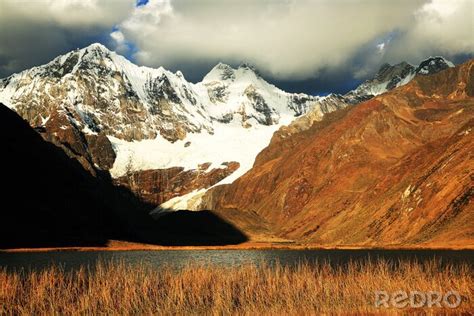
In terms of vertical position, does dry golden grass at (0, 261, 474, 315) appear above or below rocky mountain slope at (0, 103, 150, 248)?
below

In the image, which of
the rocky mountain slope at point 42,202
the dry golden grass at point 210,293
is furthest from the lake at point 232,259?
the rocky mountain slope at point 42,202

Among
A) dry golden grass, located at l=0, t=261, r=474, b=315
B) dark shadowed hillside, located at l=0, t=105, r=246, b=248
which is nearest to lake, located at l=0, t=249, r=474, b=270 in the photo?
dry golden grass, located at l=0, t=261, r=474, b=315

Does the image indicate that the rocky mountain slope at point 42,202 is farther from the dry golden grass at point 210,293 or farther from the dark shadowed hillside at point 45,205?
the dry golden grass at point 210,293

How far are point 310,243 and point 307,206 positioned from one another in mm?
36476

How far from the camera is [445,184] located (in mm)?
126062

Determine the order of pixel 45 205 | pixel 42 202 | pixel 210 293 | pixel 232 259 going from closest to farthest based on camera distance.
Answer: pixel 210 293 < pixel 232 259 < pixel 45 205 < pixel 42 202

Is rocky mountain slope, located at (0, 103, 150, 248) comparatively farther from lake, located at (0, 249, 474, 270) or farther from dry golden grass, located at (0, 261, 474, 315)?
dry golden grass, located at (0, 261, 474, 315)

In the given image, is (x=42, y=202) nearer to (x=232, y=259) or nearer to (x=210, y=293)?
(x=232, y=259)

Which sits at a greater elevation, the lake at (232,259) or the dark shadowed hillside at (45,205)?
the dark shadowed hillside at (45,205)

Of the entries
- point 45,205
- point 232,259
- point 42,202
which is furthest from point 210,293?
point 42,202

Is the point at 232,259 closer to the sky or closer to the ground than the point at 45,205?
closer to the ground

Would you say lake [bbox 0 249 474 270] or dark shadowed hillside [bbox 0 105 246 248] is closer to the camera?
lake [bbox 0 249 474 270]

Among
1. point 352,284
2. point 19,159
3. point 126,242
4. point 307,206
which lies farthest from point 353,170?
point 352,284

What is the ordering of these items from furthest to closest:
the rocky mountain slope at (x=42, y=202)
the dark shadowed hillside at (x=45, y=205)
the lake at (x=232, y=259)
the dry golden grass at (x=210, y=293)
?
the dark shadowed hillside at (x=45, y=205), the rocky mountain slope at (x=42, y=202), the lake at (x=232, y=259), the dry golden grass at (x=210, y=293)
